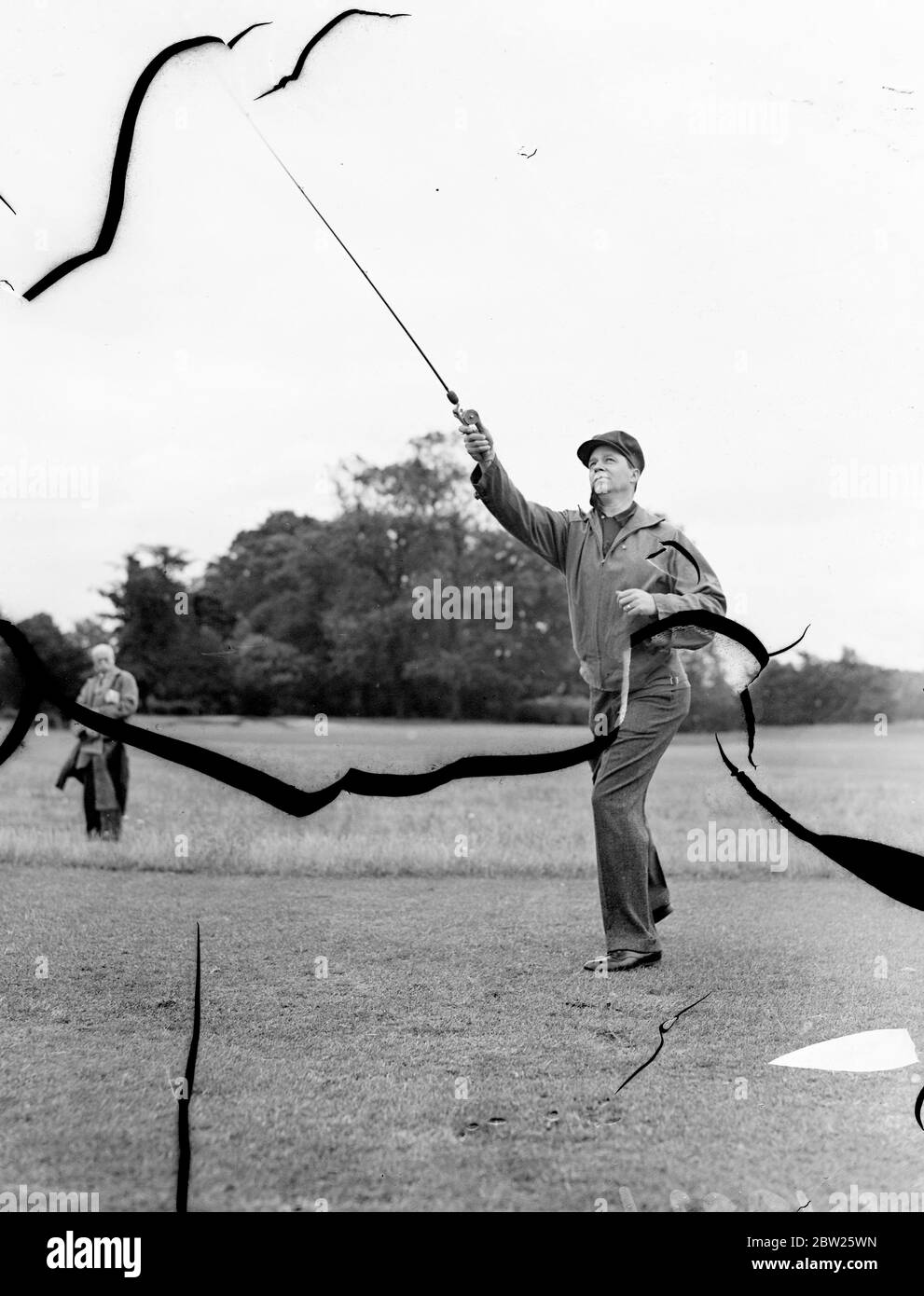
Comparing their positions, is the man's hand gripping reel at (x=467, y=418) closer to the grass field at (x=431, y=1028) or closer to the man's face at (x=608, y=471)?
the man's face at (x=608, y=471)

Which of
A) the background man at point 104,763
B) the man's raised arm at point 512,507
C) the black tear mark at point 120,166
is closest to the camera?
the black tear mark at point 120,166

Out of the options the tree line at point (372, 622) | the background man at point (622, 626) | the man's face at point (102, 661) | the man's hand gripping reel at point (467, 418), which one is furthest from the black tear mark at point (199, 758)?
the tree line at point (372, 622)

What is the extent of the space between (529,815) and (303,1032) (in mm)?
7343

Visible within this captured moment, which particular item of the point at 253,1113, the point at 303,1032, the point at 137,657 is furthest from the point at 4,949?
the point at 137,657

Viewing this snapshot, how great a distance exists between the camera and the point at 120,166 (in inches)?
181

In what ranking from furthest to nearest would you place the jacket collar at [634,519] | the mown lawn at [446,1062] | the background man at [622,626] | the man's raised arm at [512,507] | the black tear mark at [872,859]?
the jacket collar at [634,519]
the background man at [622,626]
the man's raised arm at [512,507]
the black tear mark at [872,859]
the mown lawn at [446,1062]

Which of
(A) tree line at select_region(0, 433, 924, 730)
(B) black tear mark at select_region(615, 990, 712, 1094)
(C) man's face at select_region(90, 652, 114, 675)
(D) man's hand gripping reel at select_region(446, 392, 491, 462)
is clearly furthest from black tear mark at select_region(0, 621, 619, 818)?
(A) tree line at select_region(0, 433, 924, 730)

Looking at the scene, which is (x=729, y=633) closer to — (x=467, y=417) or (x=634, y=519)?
(x=634, y=519)

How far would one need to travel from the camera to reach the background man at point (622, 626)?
4832 mm

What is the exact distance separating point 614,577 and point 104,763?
16.2ft

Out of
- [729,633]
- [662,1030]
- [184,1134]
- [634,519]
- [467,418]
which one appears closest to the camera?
[184,1134]

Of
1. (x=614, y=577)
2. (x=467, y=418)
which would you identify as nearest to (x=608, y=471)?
(x=614, y=577)

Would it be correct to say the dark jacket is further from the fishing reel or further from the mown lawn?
the mown lawn

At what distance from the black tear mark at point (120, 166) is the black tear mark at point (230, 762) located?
149 cm
